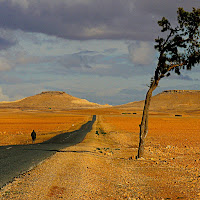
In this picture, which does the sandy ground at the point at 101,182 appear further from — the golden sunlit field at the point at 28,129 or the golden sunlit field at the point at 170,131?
the golden sunlit field at the point at 28,129

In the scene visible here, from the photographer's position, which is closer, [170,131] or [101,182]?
[101,182]

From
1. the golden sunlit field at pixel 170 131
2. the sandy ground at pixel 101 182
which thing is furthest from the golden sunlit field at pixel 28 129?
the sandy ground at pixel 101 182

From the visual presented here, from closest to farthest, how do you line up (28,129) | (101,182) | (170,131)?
1. (101,182)
2. (170,131)
3. (28,129)

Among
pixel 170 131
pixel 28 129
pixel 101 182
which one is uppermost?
pixel 101 182

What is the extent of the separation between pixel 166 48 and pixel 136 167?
31.0 ft

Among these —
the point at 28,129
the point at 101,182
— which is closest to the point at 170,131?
the point at 28,129

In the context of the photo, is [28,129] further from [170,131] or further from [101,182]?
[101,182]

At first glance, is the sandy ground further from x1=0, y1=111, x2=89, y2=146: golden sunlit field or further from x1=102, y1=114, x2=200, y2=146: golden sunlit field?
x1=0, y1=111, x2=89, y2=146: golden sunlit field

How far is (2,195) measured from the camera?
36.3 ft

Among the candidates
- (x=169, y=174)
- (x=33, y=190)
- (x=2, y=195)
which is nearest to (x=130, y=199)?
(x=33, y=190)

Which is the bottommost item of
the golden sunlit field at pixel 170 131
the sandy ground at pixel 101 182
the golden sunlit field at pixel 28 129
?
the golden sunlit field at pixel 170 131

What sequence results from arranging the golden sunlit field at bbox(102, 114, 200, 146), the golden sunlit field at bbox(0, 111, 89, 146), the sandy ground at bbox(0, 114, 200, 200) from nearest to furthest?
the sandy ground at bbox(0, 114, 200, 200)
the golden sunlit field at bbox(102, 114, 200, 146)
the golden sunlit field at bbox(0, 111, 89, 146)

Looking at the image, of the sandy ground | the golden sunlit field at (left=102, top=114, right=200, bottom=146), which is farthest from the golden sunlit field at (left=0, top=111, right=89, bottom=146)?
the sandy ground

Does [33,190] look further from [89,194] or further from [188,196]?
[188,196]
